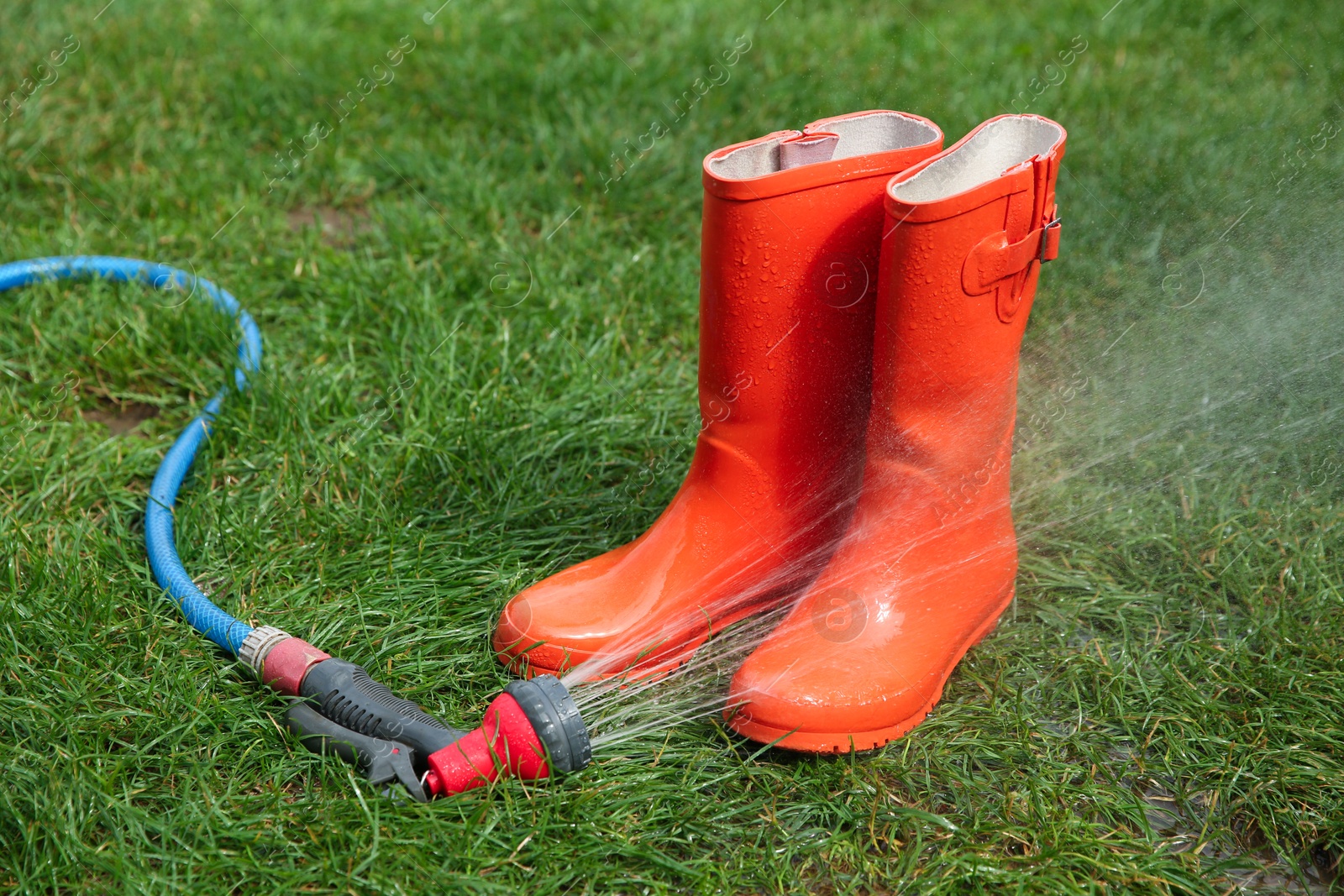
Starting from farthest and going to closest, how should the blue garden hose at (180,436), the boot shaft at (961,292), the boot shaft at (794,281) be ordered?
the blue garden hose at (180,436) < the boot shaft at (794,281) < the boot shaft at (961,292)

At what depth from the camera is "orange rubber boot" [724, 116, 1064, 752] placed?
1566 millimetres

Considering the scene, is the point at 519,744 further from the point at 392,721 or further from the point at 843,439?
the point at 843,439

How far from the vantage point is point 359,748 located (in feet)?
5.20

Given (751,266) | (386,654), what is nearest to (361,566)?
(386,654)

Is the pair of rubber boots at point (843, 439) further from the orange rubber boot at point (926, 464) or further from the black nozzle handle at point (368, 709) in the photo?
the black nozzle handle at point (368, 709)

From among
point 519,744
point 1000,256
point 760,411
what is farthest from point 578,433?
point 1000,256

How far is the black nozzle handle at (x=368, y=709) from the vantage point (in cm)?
161

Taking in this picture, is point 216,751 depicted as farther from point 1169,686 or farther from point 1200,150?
point 1200,150

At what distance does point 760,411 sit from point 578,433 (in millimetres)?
668

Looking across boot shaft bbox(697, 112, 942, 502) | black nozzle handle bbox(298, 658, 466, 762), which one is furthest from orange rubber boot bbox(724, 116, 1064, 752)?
black nozzle handle bbox(298, 658, 466, 762)

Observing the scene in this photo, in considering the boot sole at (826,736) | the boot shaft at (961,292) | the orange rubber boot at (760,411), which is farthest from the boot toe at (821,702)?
the boot shaft at (961,292)

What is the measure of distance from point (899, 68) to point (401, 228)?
1741 millimetres

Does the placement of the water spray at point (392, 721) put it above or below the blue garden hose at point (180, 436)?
below

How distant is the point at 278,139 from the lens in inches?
131
